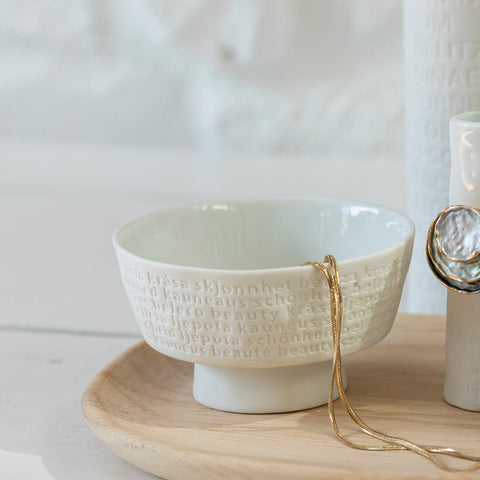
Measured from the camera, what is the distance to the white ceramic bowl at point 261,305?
1.67 ft

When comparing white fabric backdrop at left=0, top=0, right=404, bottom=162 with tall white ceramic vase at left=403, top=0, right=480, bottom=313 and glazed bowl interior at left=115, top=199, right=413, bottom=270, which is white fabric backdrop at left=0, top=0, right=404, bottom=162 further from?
glazed bowl interior at left=115, top=199, right=413, bottom=270

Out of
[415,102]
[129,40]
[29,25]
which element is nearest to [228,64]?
[129,40]

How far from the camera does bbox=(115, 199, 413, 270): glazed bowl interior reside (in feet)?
2.10

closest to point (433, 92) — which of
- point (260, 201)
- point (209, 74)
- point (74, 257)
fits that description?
point (260, 201)

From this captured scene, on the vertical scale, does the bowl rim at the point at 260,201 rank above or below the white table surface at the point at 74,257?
above

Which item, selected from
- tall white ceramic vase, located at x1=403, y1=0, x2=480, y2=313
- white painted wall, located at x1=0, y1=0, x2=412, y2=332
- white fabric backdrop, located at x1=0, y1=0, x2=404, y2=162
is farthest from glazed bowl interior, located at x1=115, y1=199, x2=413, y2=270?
white fabric backdrop, located at x1=0, y1=0, x2=404, y2=162

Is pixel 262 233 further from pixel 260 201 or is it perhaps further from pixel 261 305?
pixel 261 305

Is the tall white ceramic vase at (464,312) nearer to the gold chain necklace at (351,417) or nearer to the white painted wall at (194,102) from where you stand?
the gold chain necklace at (351,417)

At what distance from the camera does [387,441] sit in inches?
20.1

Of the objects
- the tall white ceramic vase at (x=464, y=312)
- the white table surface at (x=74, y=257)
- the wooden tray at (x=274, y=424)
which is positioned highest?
the tall white ceramic vase at (x=464, y=312)

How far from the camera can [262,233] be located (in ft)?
2.20

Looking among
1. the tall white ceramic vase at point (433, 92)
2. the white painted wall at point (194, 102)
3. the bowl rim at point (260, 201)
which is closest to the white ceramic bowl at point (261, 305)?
the bowl rim at point (260, 201)

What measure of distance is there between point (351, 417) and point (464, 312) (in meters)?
0.10

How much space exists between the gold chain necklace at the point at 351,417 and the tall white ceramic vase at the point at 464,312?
0.07 metres
